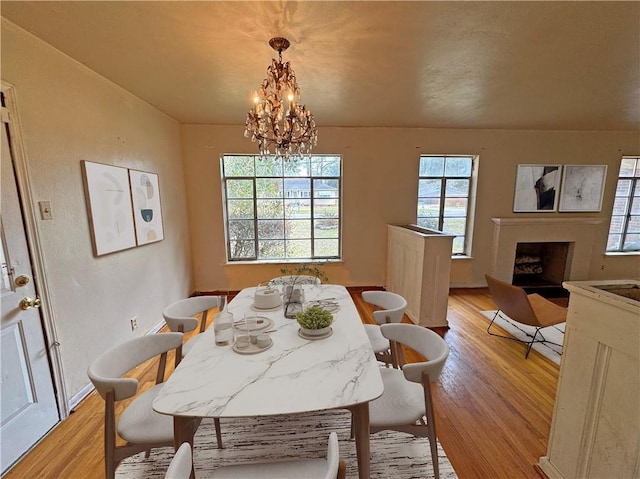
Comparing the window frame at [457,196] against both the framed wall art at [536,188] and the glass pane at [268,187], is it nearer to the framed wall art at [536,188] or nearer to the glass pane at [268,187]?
the framed wall art at [536,188]

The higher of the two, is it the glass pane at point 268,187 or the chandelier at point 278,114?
the chandelier at point 278,114

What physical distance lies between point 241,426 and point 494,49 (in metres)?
3.09

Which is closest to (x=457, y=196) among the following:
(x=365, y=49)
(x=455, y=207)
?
(x=455, y=207)

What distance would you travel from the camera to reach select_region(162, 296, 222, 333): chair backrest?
5.73 ft

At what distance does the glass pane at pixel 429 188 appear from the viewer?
4363 millimetres

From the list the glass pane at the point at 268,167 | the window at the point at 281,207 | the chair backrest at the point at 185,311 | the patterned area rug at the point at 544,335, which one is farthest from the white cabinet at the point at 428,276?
the chair backrest at the point at 185,311

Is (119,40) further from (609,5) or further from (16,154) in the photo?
(609,5)

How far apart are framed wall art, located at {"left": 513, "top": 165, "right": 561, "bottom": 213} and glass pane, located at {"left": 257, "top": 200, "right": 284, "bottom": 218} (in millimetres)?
3772

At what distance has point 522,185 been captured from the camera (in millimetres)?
4379

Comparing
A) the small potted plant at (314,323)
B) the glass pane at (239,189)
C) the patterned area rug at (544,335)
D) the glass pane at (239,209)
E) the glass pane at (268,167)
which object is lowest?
the patterned area rug at (544,335)

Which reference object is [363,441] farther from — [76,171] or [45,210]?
[76,171]

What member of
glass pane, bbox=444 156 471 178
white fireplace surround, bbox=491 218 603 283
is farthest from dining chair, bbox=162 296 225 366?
white fireplace surround, bbox=491 218 603 283

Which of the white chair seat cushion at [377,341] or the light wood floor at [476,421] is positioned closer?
the light wood floor at [476,421]

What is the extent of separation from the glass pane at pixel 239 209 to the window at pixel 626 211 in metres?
6.04
